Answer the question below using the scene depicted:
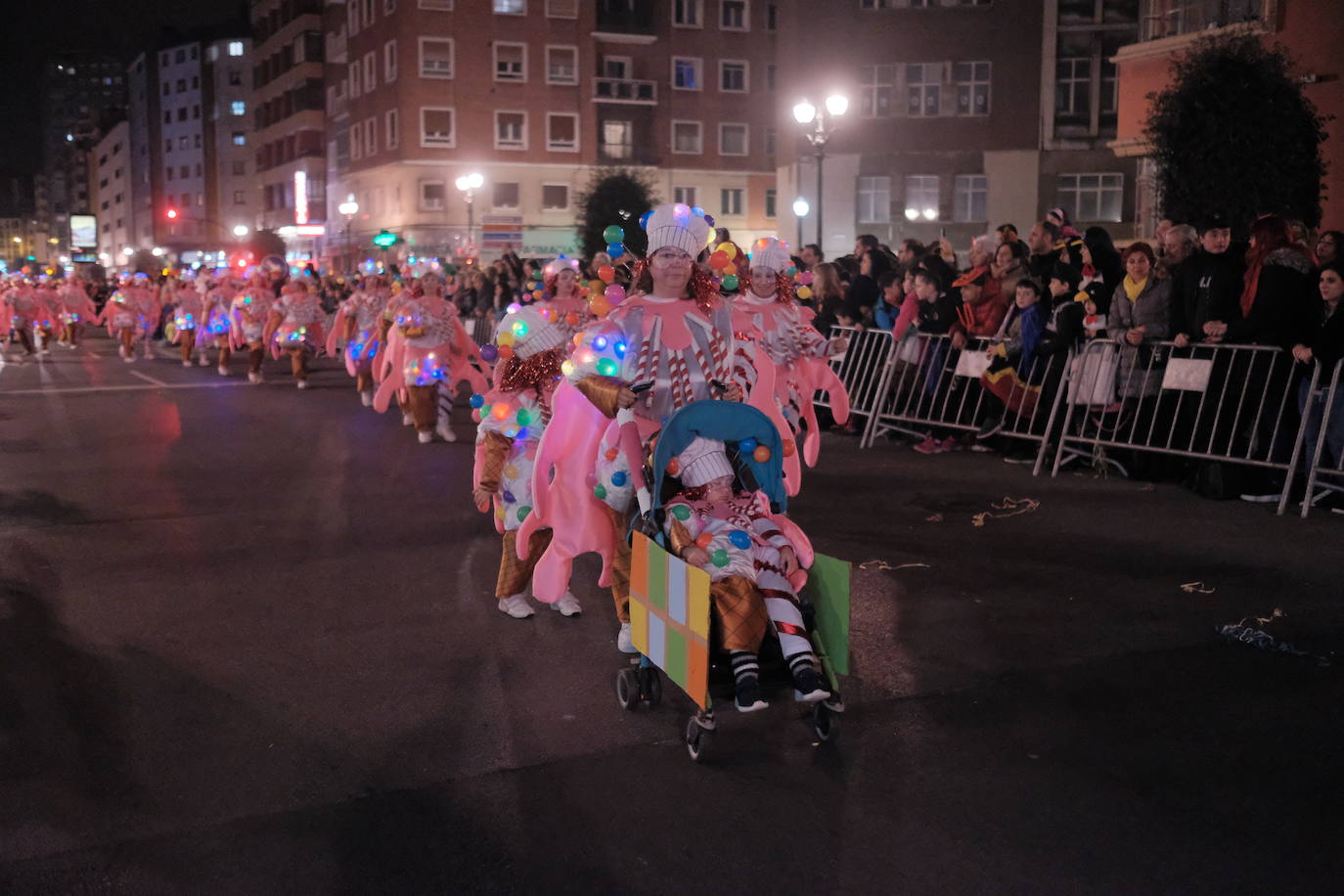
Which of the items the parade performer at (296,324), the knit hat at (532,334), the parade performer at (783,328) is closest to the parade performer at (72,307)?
the parade performer at (296,324)

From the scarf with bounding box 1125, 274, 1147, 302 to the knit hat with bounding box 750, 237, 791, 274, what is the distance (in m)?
3.34

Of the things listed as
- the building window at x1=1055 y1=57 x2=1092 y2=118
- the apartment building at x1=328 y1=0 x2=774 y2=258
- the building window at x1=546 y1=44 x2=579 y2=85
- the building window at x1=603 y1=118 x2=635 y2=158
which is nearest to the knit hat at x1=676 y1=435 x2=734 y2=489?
the building window at x1=1055 y1=57 x2=1092 y2=118

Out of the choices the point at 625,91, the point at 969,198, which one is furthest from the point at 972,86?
the point at 625,91

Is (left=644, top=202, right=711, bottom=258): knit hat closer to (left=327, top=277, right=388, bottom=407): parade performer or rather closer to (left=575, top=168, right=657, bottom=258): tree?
(left=327, top=277, right=388, bottom=407): parade performer

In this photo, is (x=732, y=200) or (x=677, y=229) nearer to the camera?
(x=677, y=229)

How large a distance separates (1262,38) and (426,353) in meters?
15.7

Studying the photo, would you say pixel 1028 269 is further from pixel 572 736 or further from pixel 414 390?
pixel 572 736

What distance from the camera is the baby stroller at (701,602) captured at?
4.77 metres

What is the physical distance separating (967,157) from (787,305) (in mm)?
35112

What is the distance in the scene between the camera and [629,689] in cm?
541

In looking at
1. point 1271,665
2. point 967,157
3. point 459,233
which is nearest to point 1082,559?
point 1271,665

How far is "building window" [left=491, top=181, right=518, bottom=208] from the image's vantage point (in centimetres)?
5791

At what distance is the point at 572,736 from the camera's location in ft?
16.8

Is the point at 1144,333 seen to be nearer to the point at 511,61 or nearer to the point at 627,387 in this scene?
the point at 627,387
